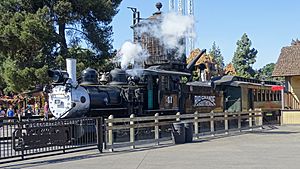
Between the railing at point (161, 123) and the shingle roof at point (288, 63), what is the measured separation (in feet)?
15.5

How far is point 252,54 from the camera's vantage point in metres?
83.2

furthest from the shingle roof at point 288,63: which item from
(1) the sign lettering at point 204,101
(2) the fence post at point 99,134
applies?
(2) the fence post at point 99,134

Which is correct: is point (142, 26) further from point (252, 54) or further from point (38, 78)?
point (252, 54)

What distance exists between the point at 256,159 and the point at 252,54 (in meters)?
73.3

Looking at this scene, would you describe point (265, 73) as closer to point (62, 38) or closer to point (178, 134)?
A: point (62, 38)

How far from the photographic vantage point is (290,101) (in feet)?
102

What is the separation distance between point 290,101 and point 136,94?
602 inches

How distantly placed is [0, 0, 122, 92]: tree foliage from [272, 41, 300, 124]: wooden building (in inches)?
476

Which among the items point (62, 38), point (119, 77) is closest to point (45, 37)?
point (62, 38)

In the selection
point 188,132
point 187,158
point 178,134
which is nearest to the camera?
point 187,158

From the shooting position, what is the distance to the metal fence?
475 inches

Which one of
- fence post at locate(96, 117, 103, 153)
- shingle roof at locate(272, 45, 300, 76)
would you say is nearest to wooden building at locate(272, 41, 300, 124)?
shingle roof at locate(272, 45, 300, 76)

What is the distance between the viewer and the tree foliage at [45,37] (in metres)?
29.1

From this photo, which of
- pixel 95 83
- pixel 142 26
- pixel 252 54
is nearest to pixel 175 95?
pixel 95 83
